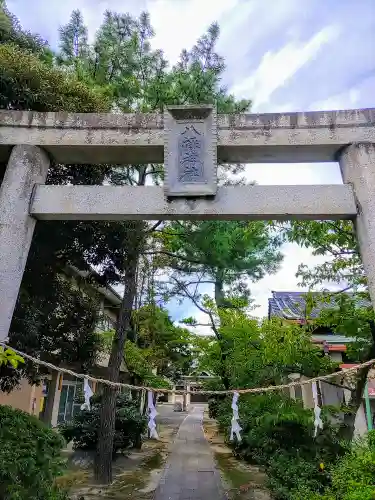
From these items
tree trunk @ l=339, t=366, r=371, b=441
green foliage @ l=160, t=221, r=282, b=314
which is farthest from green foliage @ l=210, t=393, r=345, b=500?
green foliage @ l=160, t=221, r=282, b=314

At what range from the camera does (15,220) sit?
16.7 ft

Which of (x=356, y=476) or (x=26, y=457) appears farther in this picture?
(x=356, y=476)

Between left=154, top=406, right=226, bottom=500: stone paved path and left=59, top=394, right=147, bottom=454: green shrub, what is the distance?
1.58 m

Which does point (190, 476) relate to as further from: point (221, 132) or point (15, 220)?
point (221, 132)

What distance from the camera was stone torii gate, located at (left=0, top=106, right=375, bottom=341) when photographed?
16.5ft

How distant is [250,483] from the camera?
10047mm

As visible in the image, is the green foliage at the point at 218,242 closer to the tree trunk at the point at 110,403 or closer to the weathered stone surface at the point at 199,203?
the tree trunk at the point at 110,403

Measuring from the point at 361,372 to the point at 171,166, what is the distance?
5127 mm

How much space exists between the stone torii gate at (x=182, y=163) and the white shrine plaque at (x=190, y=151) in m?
0.01

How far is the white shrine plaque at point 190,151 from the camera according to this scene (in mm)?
5215

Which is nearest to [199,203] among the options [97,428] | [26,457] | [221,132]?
[221,132]

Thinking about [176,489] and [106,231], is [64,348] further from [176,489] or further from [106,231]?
[176,489]

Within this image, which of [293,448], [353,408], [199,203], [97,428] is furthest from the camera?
[97,428]

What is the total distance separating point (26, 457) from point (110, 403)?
19.7ft
